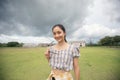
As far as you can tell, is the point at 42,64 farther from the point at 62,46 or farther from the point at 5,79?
the point at 62,46

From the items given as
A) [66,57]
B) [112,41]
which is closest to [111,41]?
[112,41]

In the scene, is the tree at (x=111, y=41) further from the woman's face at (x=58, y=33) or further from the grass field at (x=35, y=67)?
the woman's face at (x=58, y=33)

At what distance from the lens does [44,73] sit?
245cm

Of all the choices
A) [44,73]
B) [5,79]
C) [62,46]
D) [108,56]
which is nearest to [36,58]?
[44,73]

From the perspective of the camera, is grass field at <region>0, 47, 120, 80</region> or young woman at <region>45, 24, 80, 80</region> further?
grass field at <region>0, 47, 120, 80</region>

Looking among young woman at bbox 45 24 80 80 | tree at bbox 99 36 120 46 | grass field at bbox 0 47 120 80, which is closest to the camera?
young woman at bbox 45 24 80 80

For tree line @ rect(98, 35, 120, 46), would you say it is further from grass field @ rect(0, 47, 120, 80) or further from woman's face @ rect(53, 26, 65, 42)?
woman's face @ rect(53, 26, 65, 42)

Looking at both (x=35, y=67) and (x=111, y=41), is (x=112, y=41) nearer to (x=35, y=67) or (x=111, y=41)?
(x=111, y=41)

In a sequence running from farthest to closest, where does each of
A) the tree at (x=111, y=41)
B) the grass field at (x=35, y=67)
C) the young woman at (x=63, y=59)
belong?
1. the tree at (x=111, y=41)
2. the grass field at (x=35, y=67)
3. the young woman at (x=63, y=59)

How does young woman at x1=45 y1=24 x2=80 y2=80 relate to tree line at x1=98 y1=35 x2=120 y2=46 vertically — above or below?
below

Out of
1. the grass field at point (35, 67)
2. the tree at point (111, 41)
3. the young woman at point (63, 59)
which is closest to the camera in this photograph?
the young woman at point (63, 59)

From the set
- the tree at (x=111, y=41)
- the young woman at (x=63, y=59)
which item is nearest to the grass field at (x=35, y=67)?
the tree at (x=111, y=41)

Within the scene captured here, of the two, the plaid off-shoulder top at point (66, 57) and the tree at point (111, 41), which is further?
the tree at point (111, 41)

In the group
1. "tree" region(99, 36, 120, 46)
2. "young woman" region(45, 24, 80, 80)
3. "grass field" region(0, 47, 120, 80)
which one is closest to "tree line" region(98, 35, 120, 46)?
"tree" region(99, 36, 120, 46)
